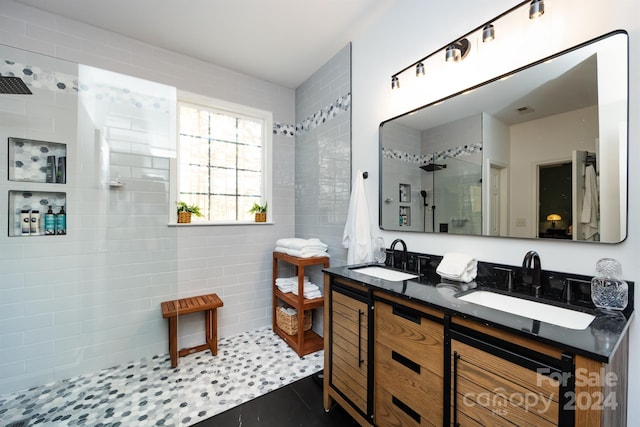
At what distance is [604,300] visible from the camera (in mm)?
965

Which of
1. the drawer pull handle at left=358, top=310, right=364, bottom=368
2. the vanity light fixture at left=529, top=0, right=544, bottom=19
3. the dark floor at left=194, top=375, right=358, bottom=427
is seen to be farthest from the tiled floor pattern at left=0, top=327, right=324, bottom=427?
the vanity light fixture at left=529, top=0, right=544, bottom=19

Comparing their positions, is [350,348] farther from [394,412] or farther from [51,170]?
[51,170]

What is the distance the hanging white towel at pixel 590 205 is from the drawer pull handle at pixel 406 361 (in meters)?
0.88

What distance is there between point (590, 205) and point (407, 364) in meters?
1.01

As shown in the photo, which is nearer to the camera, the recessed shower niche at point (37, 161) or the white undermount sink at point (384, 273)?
the white undermount sink at point (384, 273)

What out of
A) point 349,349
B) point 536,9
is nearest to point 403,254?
point 349,349

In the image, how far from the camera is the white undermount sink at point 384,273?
1.63 metres

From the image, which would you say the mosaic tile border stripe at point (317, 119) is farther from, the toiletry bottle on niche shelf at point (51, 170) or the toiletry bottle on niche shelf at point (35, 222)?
the toiletry bottle on niche shelf at point (35, 222)

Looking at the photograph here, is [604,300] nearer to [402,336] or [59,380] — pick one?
[402,336]

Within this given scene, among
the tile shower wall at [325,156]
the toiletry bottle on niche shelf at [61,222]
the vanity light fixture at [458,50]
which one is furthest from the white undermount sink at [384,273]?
the toiletry bottle on niche shelf at [61,222]

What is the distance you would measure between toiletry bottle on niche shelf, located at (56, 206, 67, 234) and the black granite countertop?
228 cm

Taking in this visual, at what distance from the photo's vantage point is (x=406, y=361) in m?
1.18

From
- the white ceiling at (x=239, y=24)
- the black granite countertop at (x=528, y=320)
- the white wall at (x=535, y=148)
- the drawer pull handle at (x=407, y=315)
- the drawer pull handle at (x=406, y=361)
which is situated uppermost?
the white ceiling at (x=239, y=24)

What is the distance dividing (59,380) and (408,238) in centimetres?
277
